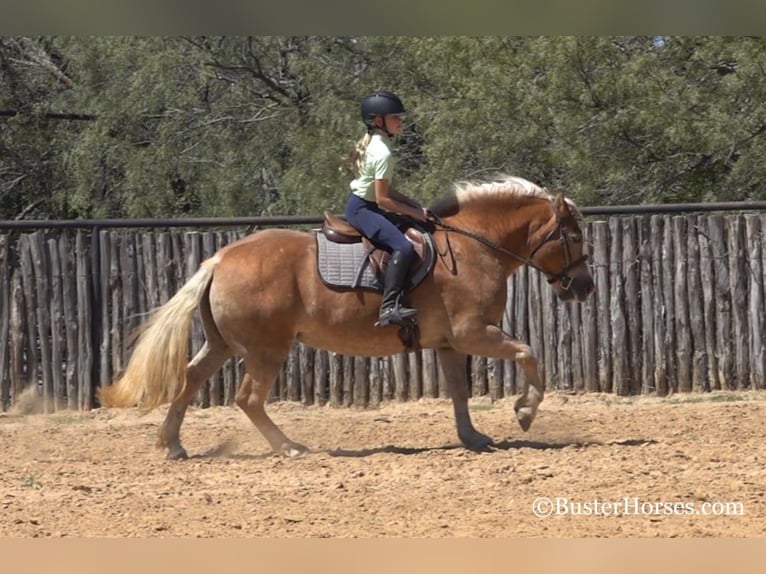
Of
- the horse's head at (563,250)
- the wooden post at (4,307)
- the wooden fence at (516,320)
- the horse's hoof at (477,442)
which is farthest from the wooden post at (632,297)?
the wooden post at (4,307)

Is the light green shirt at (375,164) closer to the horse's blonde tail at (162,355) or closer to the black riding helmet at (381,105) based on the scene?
the black riding helmet at (381,105)

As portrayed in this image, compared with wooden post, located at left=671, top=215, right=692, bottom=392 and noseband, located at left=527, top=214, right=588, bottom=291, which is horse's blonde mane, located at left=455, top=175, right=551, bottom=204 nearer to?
noseband, located at left=527, top=214, right=588, bottom=291

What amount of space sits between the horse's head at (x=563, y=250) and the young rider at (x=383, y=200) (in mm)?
1057

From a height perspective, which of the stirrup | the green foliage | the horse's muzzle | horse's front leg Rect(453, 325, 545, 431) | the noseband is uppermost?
the green foliage

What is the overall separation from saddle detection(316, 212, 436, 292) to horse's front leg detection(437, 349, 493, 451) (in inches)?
28.6

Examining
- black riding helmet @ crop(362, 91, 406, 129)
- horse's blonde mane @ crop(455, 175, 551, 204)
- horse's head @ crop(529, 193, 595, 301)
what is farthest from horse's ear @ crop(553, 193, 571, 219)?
black riding helmet @ crop(362, 91, 406, 129)

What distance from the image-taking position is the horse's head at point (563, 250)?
856 cm

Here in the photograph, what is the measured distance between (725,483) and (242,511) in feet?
8.74

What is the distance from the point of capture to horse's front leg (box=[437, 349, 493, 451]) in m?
8.23

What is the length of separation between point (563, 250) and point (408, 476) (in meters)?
2.43

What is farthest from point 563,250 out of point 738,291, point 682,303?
point 738,291

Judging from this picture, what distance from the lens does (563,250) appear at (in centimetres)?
859

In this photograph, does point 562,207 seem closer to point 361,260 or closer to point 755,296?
point 361,260

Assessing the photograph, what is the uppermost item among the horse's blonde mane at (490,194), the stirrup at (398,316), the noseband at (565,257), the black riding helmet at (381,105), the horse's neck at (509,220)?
the black riding helmet at (381,105)
